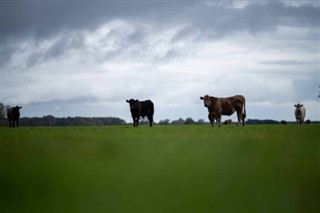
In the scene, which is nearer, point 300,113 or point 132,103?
point 132,103

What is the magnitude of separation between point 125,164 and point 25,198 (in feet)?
5.16

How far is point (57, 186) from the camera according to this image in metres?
4.45

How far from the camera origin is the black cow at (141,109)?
3161 cm

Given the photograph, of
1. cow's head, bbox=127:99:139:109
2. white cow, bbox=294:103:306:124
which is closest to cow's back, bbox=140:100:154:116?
cow's head, bbox=127:99:139:109

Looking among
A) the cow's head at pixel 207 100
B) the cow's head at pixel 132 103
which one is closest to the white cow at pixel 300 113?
the cow's head at pixel 207 100

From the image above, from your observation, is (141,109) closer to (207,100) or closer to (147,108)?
(147,108)

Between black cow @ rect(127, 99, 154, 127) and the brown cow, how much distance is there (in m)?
4.93

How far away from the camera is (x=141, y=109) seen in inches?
1294

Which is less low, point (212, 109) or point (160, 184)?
point (212, 109)

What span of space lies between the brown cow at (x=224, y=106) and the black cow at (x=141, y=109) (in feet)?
16.2

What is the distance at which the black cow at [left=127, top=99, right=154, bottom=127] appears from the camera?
31614 mm

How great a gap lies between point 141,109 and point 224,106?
6.34 meters

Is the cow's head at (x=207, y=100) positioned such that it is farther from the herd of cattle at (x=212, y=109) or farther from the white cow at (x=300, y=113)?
the white cow at (x=300, y=113)

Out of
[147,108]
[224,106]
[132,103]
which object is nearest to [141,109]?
[147,108]
